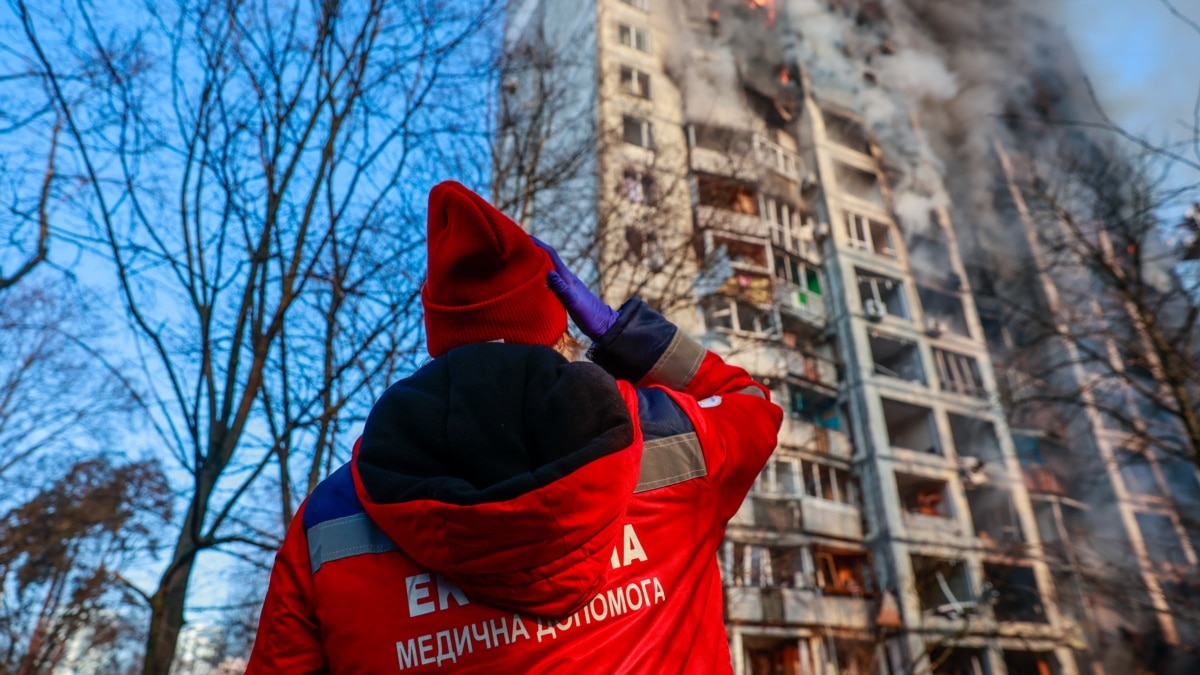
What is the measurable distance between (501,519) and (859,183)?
96.9 feet

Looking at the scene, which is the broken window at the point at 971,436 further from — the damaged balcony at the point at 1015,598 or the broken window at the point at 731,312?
the broken window at the point at 731,312

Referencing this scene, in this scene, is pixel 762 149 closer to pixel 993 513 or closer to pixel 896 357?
pixel 896 357

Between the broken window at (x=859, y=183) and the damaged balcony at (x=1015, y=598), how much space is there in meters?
13.7

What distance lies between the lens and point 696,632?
137 centimetres

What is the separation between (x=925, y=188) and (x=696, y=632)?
31424 millimetres

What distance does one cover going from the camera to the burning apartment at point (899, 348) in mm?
17516

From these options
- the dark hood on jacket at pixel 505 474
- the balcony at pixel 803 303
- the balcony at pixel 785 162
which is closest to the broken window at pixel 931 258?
the balcony at pixel 803 303

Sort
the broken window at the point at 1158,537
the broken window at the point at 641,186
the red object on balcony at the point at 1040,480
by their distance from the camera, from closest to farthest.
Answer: the broken window at the point at 641,186
the broken window at the point at 1158,537
the red object on balcony at the point at 1040,480

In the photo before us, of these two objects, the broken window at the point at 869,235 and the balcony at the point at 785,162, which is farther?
the broken window at the point at 869,235

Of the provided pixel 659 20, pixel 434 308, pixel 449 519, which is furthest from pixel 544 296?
pixel 659 20

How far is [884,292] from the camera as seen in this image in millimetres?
25578

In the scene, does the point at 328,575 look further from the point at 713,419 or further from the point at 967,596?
the point at 967,596

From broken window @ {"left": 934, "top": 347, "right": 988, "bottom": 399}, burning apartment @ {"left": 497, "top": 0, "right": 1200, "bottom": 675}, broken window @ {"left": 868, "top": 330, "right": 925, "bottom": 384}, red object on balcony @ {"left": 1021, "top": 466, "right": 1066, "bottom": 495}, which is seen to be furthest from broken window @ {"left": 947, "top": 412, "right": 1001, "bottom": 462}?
broken window @ {"left": 868, "top": 330, "right": 925, "bottom": 384}

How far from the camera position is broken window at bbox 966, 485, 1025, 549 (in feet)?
72.9
